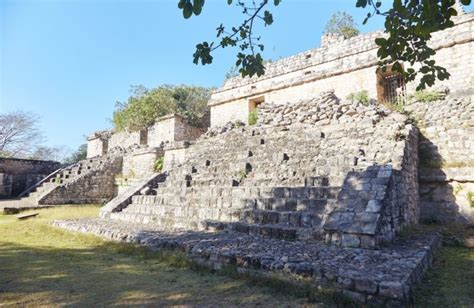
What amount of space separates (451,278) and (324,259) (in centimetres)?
154

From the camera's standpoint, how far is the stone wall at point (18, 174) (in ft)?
48.5

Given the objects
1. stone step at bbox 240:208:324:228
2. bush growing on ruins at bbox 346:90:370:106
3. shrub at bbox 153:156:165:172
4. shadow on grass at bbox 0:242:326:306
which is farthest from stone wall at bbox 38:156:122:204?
bush growing on ruins at bbox 346:90:370:106

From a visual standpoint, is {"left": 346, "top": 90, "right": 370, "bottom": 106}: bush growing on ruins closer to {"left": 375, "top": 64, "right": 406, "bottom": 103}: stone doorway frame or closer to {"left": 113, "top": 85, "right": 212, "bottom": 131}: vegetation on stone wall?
{"left": 375, "top": 64, "right": 406, "bottom": 103}: stone doorway frame

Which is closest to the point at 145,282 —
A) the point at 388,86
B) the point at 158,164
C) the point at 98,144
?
the point at 158,164

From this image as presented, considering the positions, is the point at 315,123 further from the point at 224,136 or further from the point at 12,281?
the point at 12,281

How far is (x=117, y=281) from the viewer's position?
374 cm

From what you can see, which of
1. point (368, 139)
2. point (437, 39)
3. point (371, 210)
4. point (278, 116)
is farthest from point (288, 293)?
point (437, 39)

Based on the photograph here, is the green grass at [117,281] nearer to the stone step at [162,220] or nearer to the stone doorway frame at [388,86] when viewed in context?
the stone step at [162,220]

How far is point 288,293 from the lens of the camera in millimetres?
3184

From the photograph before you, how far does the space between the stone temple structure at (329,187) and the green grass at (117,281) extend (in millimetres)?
271

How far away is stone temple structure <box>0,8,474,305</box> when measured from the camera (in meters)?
3.87

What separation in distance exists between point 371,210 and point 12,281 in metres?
4.71

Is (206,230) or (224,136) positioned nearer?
(206,230)

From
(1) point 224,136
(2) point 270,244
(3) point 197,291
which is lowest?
(3) point 197,291
